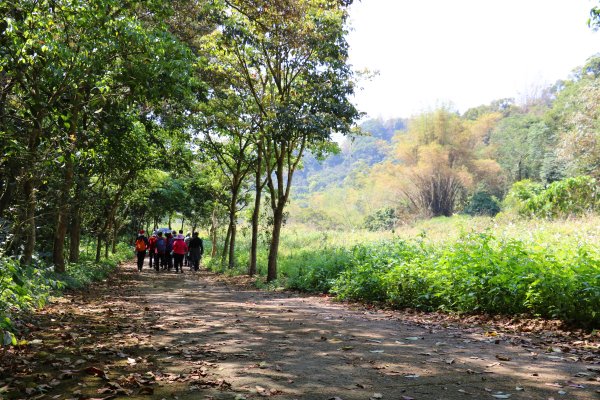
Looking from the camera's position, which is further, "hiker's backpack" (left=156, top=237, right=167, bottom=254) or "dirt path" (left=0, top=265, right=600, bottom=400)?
"hiker's backpack" (left=156, top=237, right=167, bottom=254)

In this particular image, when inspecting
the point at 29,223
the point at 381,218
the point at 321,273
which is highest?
the point at 381,218

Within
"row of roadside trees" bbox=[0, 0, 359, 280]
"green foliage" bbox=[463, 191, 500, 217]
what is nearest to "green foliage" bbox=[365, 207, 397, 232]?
"green foliage" bbox=[463, 191, 500, 217]

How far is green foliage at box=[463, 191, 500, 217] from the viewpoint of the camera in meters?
52.7

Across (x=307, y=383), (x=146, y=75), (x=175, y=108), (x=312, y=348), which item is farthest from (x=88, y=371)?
(x=175, y=108)

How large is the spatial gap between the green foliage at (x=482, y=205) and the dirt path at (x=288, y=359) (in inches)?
1872

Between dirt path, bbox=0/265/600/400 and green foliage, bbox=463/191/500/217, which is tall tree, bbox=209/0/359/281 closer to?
dirt path, bbox=0/265/600/400

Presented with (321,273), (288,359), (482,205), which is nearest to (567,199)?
(321,273)

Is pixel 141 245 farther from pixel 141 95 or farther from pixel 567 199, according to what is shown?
pixel 567 199

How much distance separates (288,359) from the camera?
518 cm

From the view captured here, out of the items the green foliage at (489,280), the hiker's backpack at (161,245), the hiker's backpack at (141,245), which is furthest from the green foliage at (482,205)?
the green foliage at (489,280)

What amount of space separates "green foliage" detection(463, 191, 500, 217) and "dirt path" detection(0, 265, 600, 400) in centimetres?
4754

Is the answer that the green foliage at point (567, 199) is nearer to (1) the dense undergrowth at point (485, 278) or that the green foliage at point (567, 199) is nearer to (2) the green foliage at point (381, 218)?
(1) the dense undergrowth at point (485, 278)

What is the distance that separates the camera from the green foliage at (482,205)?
5266 cm

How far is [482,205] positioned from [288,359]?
52658mm
